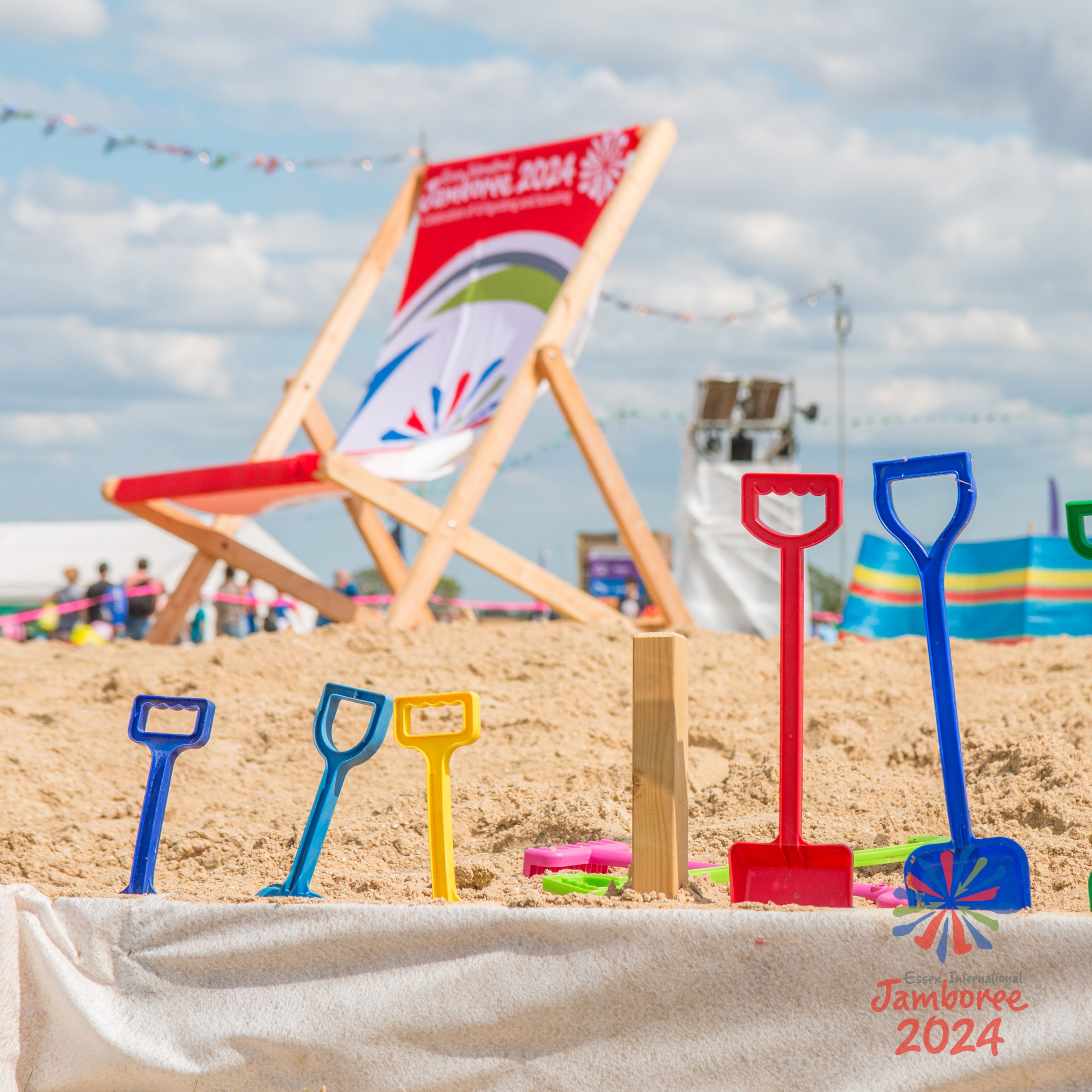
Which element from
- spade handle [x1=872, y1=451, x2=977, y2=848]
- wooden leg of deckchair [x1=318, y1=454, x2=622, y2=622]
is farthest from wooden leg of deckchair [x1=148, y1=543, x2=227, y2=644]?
spade handle [x1=872, y1=451, x2=977, y2=848]

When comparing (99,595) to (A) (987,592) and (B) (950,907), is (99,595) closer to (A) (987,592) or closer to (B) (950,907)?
(A) (987,592)

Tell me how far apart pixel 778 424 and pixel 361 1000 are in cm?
846

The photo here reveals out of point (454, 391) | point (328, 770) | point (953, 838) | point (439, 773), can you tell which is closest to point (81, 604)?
point (454, 391)

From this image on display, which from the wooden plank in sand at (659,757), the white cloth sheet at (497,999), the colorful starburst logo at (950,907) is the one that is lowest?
the white cloth sheet at (497,999)

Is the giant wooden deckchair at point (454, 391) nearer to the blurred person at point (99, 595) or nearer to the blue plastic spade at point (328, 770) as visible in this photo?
the blue plastic spade at point (328, 770)

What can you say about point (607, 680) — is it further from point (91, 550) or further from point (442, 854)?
point (91, 550)

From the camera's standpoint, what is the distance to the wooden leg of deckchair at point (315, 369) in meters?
5.08

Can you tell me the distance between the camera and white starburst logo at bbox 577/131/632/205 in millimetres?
4988

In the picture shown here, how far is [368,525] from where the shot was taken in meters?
5.40

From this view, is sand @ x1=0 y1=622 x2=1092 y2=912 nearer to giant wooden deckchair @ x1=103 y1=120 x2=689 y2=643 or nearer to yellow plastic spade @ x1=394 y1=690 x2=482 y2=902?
yellow plastic spade @ x1=394 y1=690 x2=482 y2=902

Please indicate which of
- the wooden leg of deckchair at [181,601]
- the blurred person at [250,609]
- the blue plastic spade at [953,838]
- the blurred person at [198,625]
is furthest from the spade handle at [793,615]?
the blurred person at [198,625]

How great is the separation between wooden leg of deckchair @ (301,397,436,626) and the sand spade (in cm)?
382

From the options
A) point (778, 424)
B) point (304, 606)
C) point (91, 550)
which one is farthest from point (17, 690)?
point (91, 550)

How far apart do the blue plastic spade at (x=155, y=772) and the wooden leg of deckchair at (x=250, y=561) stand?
2.63 m
